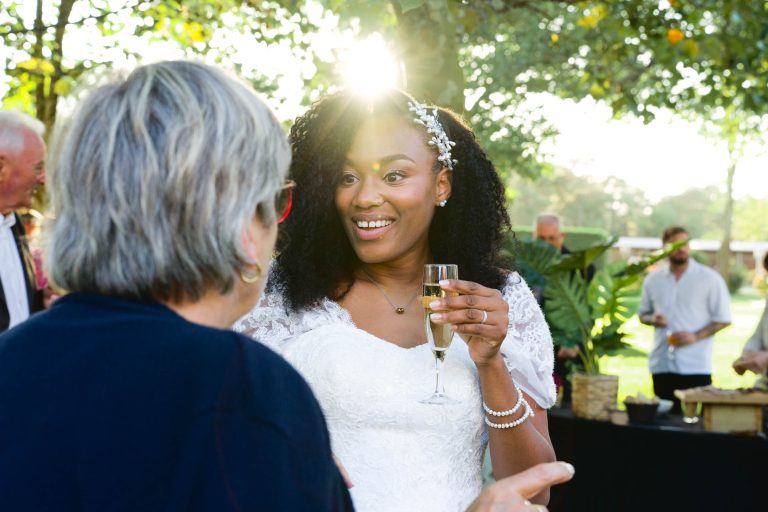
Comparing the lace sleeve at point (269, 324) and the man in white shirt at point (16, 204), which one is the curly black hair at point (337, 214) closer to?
the lace sleeve at point (269, 324)

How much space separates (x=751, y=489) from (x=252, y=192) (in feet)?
17.7

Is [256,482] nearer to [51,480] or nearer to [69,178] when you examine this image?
[51,480]

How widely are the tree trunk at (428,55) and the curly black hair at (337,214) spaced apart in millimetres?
1805

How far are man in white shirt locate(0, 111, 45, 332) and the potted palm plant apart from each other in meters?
3.44

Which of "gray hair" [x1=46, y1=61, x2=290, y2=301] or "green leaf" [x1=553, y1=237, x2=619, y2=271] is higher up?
"gray hair" [x1=46, y1=61, x2=290, y2=301]

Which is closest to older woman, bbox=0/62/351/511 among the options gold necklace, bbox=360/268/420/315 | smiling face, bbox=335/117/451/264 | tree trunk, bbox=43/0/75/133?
smiling face, bbox=335/117/451/264

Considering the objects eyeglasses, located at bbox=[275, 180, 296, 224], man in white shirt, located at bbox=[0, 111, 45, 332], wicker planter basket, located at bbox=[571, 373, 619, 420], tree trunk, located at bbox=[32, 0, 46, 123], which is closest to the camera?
eyeglasses, located at bbox=[275, 180, 296, 224]

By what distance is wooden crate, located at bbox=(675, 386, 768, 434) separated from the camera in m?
5.72

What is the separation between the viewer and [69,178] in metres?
1.24

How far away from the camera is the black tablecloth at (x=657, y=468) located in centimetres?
573

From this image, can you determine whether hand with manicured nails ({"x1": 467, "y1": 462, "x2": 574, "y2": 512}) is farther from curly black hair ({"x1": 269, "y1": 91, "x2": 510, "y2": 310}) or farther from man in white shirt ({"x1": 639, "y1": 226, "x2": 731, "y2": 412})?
man in white shirt ({"x1": 639, "y1": 226, "x2": 731, "y2": 412})

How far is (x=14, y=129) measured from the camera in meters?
4.56

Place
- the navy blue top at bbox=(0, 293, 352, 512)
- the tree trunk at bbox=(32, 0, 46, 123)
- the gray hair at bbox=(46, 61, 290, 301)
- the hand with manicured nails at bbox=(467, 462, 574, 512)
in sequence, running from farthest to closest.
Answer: the tree trunk at bbox=(32, 0, 46, 123), the hand with manicured nails at bbox=(467, 462, 574, 512), the gray hair at bbox=(46, 61, 290, 301), the navy blue top at bbox=(0, 293, 352, 512)

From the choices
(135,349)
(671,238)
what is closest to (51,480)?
(135,349)
